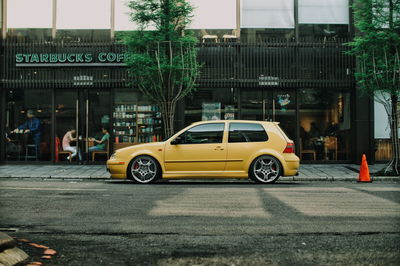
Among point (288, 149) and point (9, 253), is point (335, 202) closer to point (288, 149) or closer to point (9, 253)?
point (288, 149)

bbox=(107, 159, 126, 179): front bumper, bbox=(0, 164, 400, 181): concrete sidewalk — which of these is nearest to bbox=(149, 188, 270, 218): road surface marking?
bbox=(107, 159, 126, 179): front bumper

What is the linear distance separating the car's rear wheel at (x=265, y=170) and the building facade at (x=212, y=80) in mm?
6616

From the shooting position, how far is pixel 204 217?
706 centimetres

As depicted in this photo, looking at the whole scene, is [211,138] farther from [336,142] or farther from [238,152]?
[336,142]

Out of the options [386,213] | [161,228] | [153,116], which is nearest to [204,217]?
[161,228]

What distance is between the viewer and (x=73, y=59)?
1870 centimetres

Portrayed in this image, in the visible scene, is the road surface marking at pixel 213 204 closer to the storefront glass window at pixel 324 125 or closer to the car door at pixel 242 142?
the car door at pixel 242 142

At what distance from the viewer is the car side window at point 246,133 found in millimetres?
12656

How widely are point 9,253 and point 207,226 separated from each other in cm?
254

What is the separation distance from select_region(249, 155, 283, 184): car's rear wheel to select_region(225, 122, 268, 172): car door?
208mm

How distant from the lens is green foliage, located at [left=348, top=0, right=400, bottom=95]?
584 inches

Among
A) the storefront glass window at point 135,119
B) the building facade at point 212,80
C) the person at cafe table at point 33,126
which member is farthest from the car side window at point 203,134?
the person at cafe table at point 33,126

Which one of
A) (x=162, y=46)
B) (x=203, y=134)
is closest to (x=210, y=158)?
(x=203, y=134)

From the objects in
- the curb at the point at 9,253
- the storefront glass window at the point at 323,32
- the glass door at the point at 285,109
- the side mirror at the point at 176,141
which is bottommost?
the curb at the point at 9,253
